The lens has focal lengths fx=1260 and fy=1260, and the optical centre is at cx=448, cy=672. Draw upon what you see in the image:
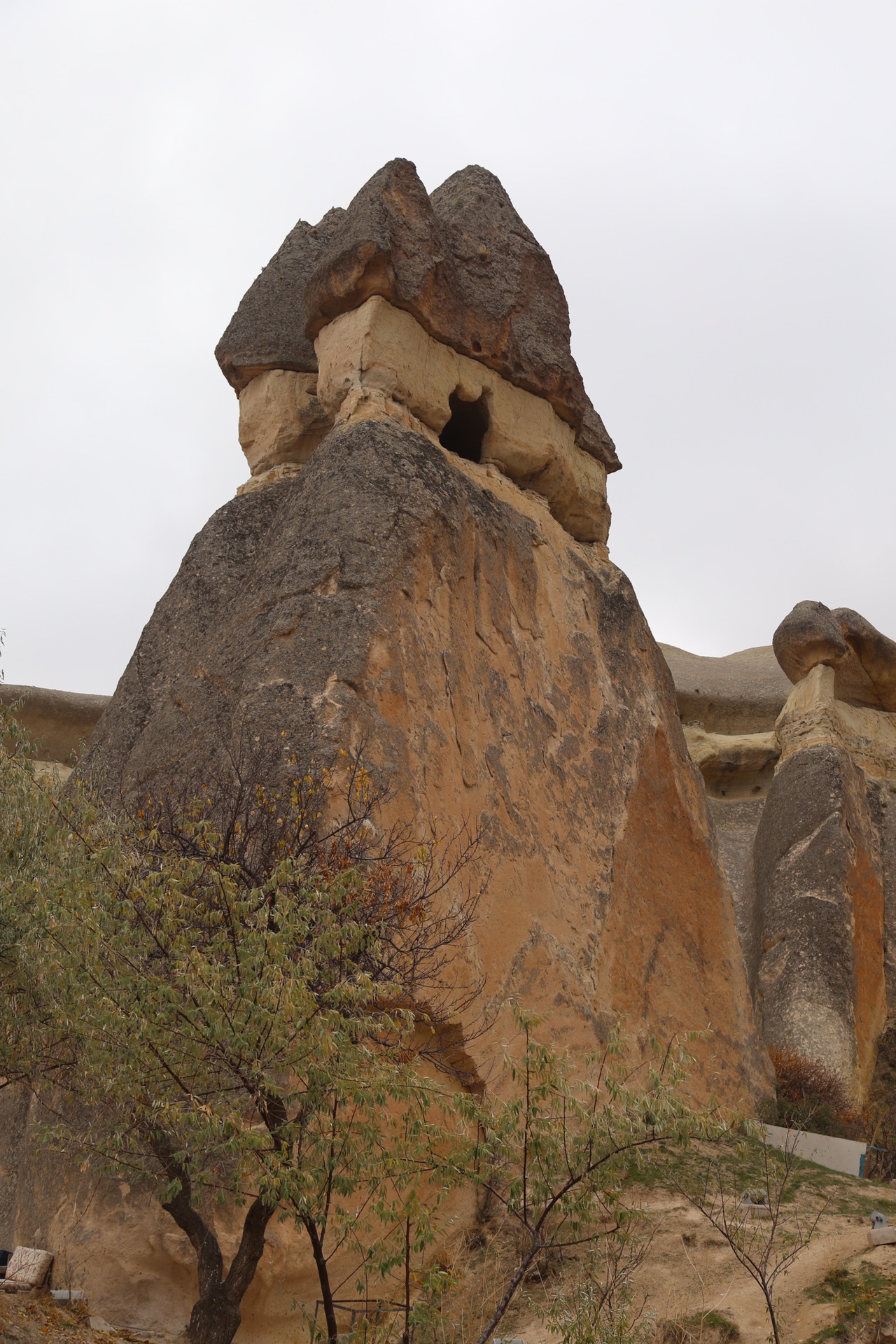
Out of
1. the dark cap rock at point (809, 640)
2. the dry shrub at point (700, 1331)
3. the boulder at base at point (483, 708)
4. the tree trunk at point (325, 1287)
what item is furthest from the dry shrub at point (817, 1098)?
the tree trunk at point (325, 1287)

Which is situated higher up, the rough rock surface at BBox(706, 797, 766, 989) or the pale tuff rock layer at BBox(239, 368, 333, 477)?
the pale tuff rock layer at BBox(239, 368, 333, 477)

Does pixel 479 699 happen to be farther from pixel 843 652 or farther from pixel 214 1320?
pixel 843 652

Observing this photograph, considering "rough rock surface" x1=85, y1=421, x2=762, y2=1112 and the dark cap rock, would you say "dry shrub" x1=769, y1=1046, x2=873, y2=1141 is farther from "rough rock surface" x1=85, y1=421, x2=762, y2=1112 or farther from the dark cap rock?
the dark cap rock

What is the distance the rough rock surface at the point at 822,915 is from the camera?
38.7 ft

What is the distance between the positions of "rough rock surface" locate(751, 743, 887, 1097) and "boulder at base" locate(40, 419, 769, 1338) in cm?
203

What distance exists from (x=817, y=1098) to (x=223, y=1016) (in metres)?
7.81

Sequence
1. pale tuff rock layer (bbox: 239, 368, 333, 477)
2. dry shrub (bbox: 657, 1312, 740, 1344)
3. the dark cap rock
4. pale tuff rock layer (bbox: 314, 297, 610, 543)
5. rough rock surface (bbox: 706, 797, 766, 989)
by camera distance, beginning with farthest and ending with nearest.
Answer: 1. the dark cap rock
2. rough rock surface (bbox: 706, 797, 766, 989)
3. pale tuff rock layer (bbox: 239, 368, 333, 477)
4. pale tuff rock layer (bbox: 314, 297, 610, 543)
5. dry shrub (bbox: 657, 1312, 740, 1344)

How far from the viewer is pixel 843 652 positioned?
50.9 ft

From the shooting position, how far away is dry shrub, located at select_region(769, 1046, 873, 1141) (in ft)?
33.3

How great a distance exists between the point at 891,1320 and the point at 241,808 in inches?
→ 150

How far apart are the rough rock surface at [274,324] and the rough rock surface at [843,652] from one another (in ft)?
25.3

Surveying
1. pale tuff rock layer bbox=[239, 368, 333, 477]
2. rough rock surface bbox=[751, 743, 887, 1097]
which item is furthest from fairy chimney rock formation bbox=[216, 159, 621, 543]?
rough rock surface bbox=[751, 743, 887, 1097]

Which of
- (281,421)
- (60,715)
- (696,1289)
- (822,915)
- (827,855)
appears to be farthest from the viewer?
(60,715)

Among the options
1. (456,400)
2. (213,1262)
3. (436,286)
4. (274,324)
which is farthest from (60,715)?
(213,1262)
